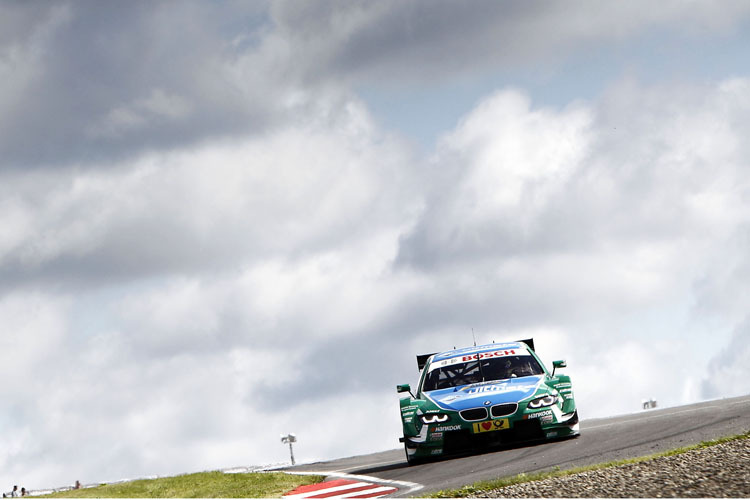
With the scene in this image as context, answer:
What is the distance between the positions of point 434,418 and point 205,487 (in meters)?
3.90


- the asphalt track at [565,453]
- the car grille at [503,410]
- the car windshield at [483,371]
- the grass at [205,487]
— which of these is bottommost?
the asphalt track at [565,453]

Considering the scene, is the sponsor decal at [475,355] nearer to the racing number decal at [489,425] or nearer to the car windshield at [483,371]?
the car windshield at [483,371]

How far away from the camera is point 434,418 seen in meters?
15.4

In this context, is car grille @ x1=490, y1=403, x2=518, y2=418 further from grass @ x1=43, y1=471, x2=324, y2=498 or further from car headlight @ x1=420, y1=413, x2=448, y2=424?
grass @ x1=43, y1=471, x2=324, y2=498

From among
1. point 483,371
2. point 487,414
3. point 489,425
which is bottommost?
point 489,425

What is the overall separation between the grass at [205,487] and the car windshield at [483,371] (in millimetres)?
2433

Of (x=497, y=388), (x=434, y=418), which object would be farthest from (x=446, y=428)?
(x=497, y=388)

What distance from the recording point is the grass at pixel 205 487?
598 inches

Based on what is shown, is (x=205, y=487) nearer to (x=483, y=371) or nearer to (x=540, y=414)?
(x=483, y=371)

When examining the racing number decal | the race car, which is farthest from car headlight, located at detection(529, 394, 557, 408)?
the racing number decal

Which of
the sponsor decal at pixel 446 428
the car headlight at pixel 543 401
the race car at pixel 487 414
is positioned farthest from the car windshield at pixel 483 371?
the sponsor decal at pixel 446 428

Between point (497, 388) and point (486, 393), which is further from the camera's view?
point (497, 388)

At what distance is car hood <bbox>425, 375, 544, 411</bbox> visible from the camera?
15336mm

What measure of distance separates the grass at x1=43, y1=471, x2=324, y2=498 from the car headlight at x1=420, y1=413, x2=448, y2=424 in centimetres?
181
